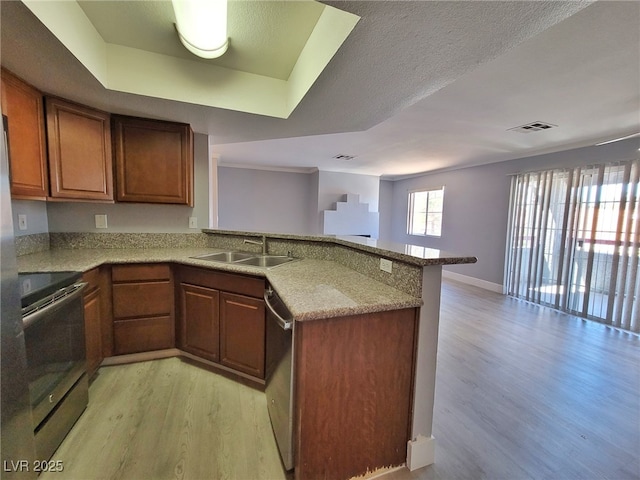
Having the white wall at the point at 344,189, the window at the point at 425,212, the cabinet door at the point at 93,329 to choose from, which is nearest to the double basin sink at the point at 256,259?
the cabinet door at the point at 93,329

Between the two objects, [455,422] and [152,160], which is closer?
[455,422]

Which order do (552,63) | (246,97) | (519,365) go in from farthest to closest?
1. (519,365)
2. (246,97)
3. (552,63)

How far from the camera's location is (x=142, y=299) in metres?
2.23

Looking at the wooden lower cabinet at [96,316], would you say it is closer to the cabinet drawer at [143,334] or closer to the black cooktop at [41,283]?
the cabinet drawer at [143,334]

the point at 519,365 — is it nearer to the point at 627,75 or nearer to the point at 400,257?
the point at 400,257

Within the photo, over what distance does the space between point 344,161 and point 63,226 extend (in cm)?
440

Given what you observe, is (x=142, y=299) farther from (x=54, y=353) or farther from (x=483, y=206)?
(x=483, y=206)

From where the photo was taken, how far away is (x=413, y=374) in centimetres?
138

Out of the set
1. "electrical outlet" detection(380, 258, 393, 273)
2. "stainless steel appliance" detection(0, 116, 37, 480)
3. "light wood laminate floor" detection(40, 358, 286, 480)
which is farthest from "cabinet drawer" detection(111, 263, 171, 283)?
"electrical outlet" detection(380, 258, 393, 273)

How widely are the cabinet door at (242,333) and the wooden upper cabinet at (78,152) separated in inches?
57.1

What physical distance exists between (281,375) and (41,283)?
1336mm

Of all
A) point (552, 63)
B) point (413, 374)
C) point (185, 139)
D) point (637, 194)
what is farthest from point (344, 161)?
point (413, 374)

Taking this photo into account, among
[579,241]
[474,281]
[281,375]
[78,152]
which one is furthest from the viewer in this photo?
[474,281]

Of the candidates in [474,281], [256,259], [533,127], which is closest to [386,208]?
[474,281]
